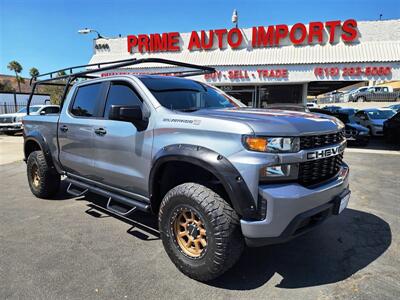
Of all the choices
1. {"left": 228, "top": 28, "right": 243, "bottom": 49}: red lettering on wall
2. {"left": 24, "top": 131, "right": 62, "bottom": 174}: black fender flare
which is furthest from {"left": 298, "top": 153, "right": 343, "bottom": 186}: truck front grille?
{"left": 228, "top": 28, "right": 243, "bottom": 49}: red lettering on wall

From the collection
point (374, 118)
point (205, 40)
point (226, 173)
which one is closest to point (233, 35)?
point (205, 40)

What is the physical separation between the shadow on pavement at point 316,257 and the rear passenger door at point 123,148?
4.45ft

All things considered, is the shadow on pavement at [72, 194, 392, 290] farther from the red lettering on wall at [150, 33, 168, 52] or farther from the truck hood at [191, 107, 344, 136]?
the red lettering on wall at [150, 33, 168, 52]

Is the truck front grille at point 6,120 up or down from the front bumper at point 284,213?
down

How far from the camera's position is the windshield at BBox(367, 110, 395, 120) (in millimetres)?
16844

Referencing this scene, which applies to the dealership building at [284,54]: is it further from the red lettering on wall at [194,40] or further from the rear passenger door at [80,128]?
the rear passenger door at [80,128]

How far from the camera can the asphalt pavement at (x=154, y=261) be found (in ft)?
9.32

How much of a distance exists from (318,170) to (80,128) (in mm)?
3078

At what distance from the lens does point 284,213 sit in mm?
2531

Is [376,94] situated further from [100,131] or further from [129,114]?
[129,114]

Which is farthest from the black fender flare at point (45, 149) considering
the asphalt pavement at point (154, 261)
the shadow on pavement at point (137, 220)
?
the shadow on pavement at point (137, 220)

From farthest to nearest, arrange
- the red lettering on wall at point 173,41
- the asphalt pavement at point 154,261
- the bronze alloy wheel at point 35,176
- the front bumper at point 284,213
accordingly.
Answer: the red lettering on wall at point 173,41 < the bronze alloy wheel at point 35,176 < the asphalt pavement at point 154,261 < the front bumper at point 284,213

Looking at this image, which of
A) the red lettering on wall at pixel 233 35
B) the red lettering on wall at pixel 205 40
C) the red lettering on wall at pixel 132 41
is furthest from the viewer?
the red lettering on wall at pixel 132 41

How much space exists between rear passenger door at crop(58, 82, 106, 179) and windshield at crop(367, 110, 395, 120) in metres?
16.4
